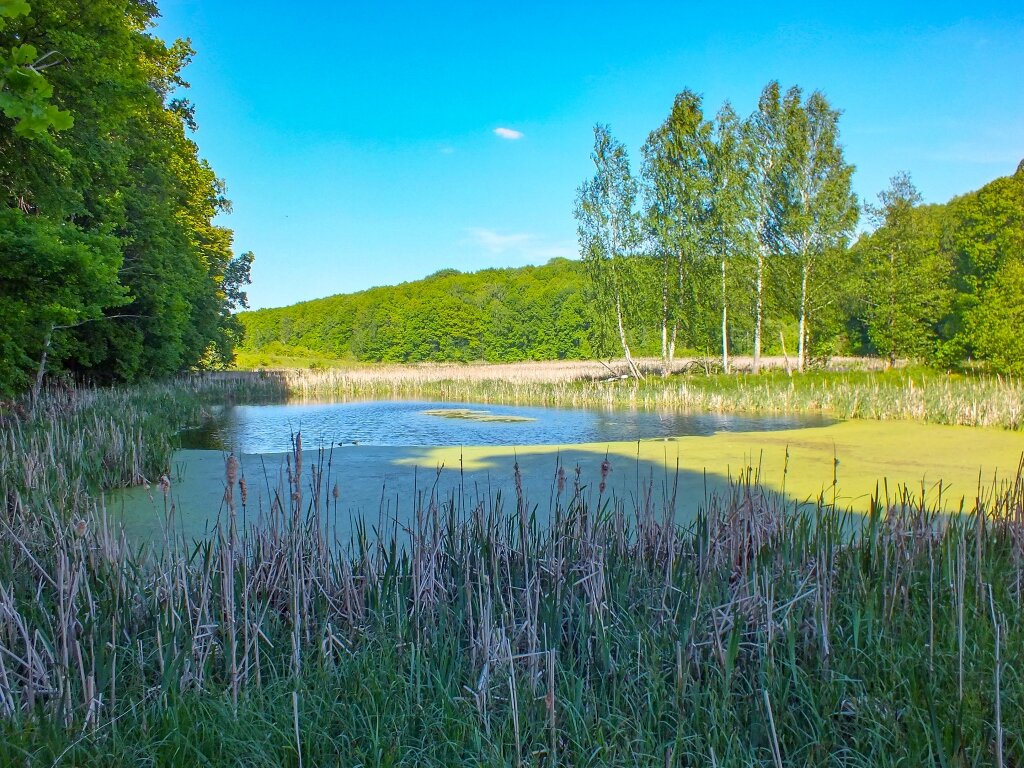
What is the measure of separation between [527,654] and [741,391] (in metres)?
14.7

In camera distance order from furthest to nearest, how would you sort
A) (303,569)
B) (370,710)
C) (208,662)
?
(303,569), (208,662), (370,710)

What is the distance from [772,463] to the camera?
7.26 m

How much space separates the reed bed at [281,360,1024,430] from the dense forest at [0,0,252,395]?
8504 millimetres

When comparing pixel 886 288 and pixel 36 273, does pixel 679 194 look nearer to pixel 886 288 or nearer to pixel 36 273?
pixel 886 288

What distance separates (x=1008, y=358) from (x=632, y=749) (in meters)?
19.5

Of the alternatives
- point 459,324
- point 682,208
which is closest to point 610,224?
point 682,208

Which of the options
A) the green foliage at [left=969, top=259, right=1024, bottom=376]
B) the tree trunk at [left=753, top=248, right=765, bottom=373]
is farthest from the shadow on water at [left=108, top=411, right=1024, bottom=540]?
the tree trunk at [left=753, top=248, right=765, bottom=373]

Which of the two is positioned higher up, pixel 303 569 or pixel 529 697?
pixel 303 569

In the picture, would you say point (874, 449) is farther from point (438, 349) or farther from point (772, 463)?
point (438, 349)

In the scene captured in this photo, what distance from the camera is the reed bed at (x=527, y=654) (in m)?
1.92

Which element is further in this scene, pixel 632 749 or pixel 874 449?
pixel 874 449

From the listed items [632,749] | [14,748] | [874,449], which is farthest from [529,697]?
[874,449]

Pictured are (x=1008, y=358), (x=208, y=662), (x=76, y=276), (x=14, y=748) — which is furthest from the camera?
(x=1008, y=358)

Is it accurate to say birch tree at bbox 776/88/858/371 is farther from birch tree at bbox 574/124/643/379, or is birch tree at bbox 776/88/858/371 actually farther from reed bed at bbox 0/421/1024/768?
reed bed at bbox 0/421/1024/768
